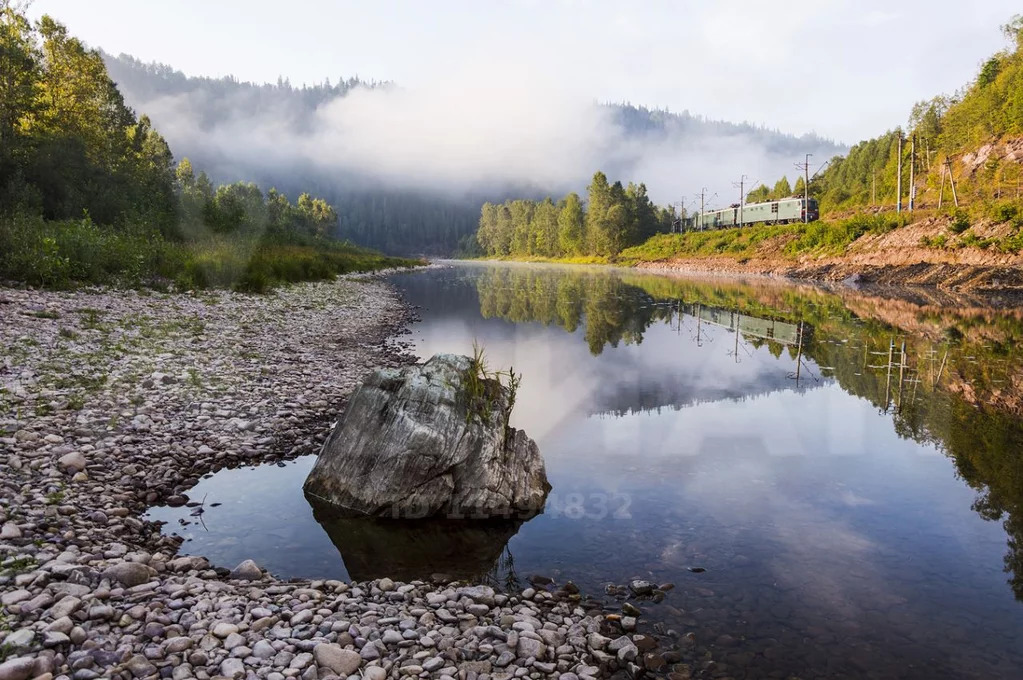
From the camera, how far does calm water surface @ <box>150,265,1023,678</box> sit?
6.45m

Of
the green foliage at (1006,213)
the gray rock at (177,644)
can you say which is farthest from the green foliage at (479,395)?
the green foliage at (1006,213)

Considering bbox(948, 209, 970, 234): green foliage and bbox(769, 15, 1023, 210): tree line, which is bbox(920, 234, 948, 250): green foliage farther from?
bbox(769, 15, 1023, 210): tree line

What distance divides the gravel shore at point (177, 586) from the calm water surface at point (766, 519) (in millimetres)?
727

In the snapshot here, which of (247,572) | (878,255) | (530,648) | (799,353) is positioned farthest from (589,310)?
(878,255)

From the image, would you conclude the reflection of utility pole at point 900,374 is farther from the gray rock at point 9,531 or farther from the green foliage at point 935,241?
the green foliage at point 935,241

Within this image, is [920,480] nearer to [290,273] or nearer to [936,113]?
[290,273]

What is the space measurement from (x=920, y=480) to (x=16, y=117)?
183ft

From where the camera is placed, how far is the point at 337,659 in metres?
5.10

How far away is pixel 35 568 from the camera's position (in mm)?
5930

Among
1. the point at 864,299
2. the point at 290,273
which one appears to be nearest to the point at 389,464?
the point at 290,273

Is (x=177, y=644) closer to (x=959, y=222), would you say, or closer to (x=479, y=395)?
(x=479, y=395)

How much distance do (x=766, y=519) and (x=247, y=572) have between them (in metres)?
7.22

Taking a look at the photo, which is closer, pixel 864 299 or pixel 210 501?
pixel 210 501

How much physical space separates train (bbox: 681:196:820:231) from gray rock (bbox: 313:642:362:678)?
97.7m
